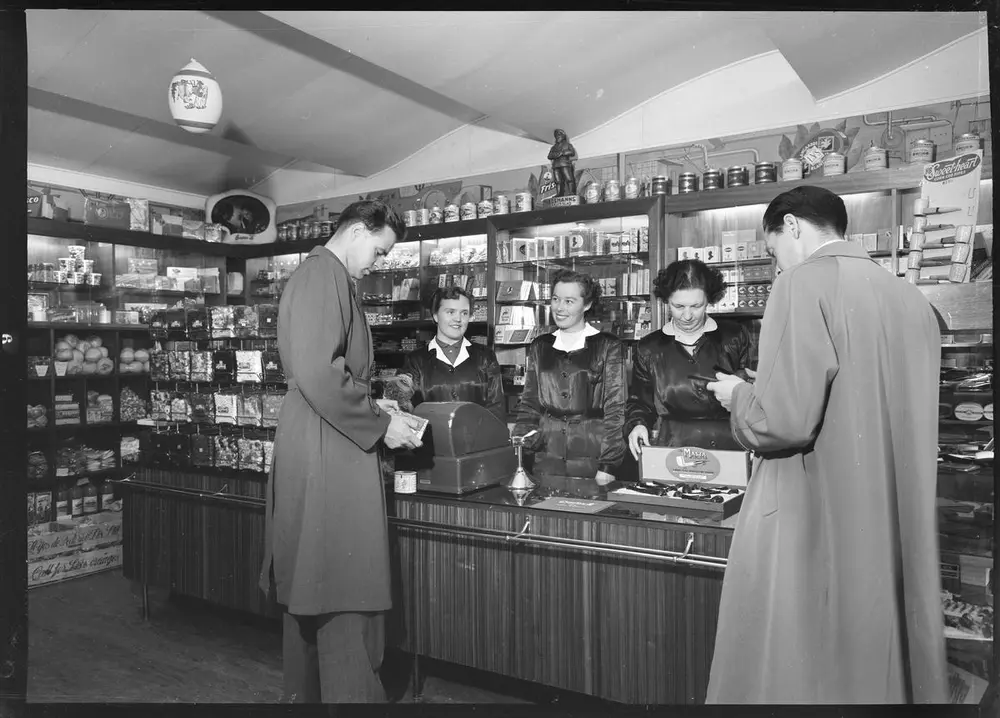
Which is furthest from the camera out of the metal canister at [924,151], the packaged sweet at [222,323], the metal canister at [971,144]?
the metal canister at [924,151]

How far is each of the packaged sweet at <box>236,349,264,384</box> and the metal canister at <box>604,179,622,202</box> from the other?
2.68m

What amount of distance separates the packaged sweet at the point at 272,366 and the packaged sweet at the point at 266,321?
0.40ft

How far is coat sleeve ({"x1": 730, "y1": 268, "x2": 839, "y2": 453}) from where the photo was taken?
1.85m

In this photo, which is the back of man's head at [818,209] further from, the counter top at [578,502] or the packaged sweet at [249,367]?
the packaged sweet at [249,367]

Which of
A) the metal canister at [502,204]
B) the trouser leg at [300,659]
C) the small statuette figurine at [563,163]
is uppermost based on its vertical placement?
the small statuette figurine at [563,163]

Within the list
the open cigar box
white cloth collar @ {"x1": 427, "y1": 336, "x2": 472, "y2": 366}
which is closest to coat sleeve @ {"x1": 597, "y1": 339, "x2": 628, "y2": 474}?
the open cigar box

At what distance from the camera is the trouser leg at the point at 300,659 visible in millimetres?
2479

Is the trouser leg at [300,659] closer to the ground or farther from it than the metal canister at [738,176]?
closer to the ground

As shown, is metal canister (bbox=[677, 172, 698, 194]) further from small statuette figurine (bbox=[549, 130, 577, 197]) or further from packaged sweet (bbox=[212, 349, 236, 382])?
packaged sweet (bbox=[212, 349, 236, 382])

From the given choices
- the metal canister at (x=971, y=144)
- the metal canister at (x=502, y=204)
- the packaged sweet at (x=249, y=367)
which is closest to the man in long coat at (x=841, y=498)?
the metal canister at (x=971, y=144)

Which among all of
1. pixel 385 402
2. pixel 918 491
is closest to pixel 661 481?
pixel 918 491

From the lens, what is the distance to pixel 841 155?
4.11 metres

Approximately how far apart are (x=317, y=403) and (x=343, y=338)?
0.74 ft

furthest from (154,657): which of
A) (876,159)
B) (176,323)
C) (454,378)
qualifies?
(876,159)
